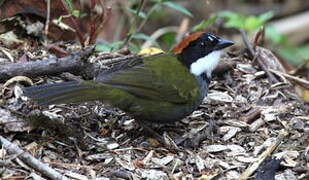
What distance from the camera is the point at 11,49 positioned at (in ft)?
17.8

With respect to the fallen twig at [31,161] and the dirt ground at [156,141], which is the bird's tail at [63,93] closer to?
the dirt ground at [156,141]

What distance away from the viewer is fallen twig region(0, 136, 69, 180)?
12.8ft

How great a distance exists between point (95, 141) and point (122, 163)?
1.05 ft

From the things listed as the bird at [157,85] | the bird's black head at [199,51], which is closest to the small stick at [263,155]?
the bird at [157,85]

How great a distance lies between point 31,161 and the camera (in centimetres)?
395

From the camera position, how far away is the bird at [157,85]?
4504mm

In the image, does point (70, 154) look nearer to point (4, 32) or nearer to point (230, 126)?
point (230, 126)

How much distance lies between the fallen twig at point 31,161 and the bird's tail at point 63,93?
0.36 metres

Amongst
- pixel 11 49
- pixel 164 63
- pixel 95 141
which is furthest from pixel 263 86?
pixel 11 49

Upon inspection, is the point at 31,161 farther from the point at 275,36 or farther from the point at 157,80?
the point at 275,36

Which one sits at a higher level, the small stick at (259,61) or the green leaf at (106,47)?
the green leaf at (106,47)

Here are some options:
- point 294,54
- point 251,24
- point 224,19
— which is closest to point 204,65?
point 251,24

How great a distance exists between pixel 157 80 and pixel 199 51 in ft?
1.54

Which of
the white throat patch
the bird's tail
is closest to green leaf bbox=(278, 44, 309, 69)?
the white throat patch
